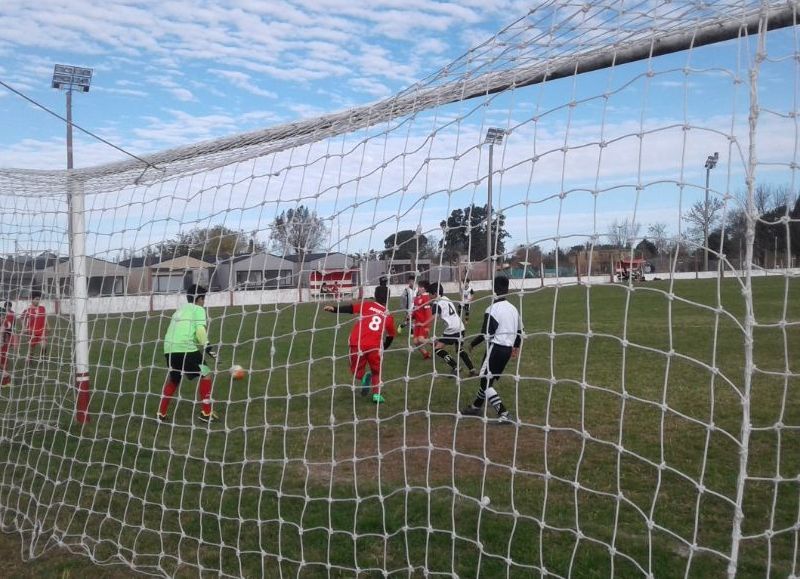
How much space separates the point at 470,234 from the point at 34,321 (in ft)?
16.4

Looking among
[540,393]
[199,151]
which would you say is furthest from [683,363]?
[199,151]

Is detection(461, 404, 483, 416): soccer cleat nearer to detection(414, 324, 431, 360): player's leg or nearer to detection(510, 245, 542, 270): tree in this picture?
detection(414, 324, 431, 360): player's leg

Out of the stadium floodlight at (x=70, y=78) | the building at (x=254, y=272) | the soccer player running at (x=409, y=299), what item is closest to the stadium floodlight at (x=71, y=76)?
the stadium floodlight at (x=70, y=78)

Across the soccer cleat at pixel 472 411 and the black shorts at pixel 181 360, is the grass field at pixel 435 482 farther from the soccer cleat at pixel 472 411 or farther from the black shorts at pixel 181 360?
the black shorts at pixel 181 360

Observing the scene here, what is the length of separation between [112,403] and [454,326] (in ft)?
14.7

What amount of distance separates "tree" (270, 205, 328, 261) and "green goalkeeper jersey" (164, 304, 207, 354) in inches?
79.3

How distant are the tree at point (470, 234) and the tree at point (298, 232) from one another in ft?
2.87

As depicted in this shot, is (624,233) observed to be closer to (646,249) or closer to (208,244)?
(646,249)

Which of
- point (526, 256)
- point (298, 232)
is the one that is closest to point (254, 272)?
point (298, 232)

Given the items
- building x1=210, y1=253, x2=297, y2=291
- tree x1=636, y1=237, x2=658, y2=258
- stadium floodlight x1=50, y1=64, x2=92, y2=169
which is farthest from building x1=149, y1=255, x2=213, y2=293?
stadium floodlight x1=50, y1=64, x2=92, y2=169

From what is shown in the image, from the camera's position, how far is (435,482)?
17.4ft

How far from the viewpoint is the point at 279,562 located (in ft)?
13.4

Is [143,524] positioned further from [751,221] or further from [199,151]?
[751,221]

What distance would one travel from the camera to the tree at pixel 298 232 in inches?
183
